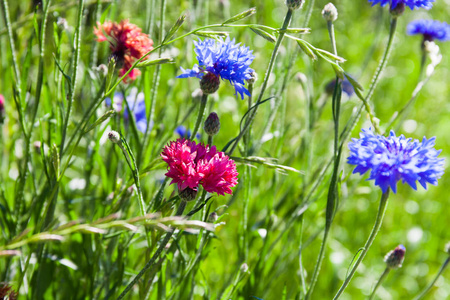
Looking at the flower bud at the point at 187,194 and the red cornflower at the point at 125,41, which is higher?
the red cornflower at the point at 125,41

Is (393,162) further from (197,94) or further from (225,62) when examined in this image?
(197,94)

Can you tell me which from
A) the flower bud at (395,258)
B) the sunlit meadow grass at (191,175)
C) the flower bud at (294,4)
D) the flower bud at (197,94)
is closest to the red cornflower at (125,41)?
the sunlit meadow grass at (191,175)

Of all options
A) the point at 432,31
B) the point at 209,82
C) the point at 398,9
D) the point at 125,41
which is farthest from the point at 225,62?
the point at 432,31

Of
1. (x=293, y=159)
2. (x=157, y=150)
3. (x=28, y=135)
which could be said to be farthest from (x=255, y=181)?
(x=28, y=135)

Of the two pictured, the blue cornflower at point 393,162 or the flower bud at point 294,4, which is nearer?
the blue cornflower at point 393,162

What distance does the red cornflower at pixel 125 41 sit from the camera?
3.85 feet

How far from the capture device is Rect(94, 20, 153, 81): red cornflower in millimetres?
1175

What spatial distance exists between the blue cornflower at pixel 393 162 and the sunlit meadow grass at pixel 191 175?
0.07 feet

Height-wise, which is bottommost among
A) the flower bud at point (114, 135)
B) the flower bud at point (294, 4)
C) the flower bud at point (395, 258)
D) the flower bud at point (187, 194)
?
the flower bud at point (395, 258)

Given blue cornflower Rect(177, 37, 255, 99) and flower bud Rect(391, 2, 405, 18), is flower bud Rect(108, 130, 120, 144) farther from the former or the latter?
flower bud Rect(391, 2, 405, 18)

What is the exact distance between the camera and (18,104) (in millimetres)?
1099

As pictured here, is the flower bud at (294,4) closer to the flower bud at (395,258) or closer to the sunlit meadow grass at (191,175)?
the sunlit meadow grass at (191,175)

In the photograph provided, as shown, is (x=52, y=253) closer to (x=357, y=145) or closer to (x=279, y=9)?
(x=357, y=145)

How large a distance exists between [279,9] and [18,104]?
257cm
